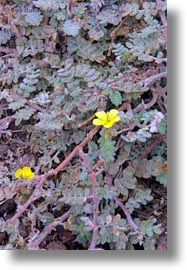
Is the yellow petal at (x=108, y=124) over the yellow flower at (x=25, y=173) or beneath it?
over

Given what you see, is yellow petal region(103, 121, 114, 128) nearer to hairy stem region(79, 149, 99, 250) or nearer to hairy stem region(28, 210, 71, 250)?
hairy stem region(79, 149, 99, 250)

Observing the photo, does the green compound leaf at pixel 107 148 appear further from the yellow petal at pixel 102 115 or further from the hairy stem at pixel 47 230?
the hairy stem at pixel 47 230

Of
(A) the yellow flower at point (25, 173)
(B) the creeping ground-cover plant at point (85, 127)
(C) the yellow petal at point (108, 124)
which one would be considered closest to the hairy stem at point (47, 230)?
(B) the creeping ground-cover plant at point (85, 127)

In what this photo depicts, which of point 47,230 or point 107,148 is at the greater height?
point 107,148

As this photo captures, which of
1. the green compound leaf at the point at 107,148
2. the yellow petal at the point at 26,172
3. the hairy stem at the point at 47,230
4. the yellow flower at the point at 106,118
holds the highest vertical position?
the yellow flower at the point at 106,118

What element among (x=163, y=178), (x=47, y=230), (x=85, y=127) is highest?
(x=85, y=127)

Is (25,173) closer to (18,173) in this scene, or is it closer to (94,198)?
(18,173)

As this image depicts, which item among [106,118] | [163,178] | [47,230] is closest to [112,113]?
[106,118]

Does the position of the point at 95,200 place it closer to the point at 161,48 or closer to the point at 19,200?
the point at 19,200
